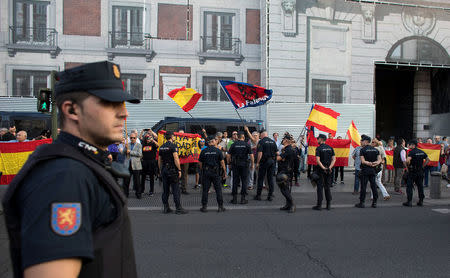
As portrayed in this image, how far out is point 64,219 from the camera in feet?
3.66

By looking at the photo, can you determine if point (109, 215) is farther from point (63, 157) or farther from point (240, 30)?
point (240, 30)

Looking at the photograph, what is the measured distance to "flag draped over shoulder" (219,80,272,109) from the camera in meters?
11.9

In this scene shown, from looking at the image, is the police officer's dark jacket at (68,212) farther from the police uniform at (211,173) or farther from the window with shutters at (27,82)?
the window with shutters at (27,82)

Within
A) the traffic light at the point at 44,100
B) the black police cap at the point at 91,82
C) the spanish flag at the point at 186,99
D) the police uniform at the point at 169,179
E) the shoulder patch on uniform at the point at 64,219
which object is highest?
the spanish flag at the point at 186,99

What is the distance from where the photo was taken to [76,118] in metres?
1.36

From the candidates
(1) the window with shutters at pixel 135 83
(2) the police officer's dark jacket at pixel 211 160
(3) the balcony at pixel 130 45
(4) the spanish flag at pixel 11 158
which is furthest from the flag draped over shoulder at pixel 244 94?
(3) the balcony at pixel 130 45

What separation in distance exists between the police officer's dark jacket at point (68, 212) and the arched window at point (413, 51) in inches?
847

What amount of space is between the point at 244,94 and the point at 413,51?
1310 cm

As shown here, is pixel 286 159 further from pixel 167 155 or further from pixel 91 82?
pixel 91 82

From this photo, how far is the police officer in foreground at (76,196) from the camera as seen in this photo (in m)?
1.10

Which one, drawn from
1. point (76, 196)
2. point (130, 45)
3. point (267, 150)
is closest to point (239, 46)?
point (130, 45)

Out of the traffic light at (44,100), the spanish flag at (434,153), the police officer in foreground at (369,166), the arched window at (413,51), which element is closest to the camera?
the traffic light at (44,100)

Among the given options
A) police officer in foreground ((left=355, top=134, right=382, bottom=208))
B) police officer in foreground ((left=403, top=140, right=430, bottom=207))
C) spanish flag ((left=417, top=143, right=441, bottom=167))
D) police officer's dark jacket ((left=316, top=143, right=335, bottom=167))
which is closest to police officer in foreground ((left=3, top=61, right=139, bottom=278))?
police officer's dark jacket ((left=316, top=143, right=335, bottom=167))

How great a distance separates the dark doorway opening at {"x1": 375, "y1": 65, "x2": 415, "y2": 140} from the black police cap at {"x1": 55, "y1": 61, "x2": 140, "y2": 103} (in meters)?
22.4
